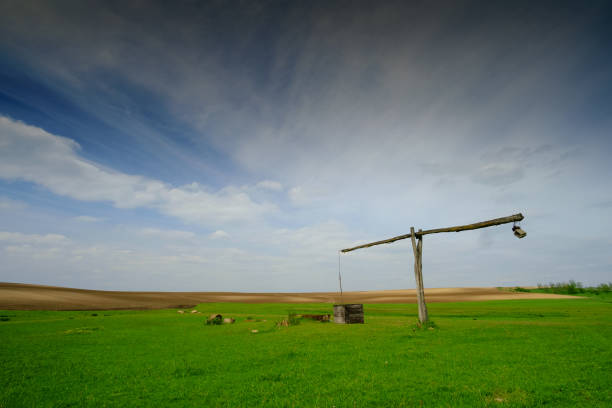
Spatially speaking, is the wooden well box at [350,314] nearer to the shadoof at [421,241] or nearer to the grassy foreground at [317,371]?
the shadoof at [421,241]

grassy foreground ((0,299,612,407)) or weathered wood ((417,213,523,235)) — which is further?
weathered wood ((417,213,523,235))

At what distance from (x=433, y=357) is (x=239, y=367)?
5309mm

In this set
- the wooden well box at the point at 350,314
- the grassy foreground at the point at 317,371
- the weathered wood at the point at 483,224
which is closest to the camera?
the grassy foreground at the point at 317,371

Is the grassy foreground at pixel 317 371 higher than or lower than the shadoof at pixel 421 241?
lower

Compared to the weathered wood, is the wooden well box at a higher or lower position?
lower

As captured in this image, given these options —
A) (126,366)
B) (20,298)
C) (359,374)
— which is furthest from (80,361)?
(20,298)

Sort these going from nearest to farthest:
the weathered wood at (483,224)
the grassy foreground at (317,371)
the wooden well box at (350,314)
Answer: the grassy foreground at (317,371) < the weathered wood at (483,224) < the wooden well box at (350,314)

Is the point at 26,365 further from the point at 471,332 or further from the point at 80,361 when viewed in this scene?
the point at 471,332

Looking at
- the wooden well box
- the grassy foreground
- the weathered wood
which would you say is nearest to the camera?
the grassy foreground

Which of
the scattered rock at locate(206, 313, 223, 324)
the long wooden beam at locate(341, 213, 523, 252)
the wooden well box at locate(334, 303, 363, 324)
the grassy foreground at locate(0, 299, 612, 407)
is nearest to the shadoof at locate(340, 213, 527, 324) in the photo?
the long wooden beam at locate(341, 213, 523, 252)

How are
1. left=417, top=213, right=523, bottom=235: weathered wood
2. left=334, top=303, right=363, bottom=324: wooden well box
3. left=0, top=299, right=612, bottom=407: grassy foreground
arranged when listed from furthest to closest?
left=334, top=303, right=363, bottom=324: wooden well box < left=417, top=213, right=523, bottom=235: weathered wood < left=0, top=299, right=612, bottom=407: grassy foreground

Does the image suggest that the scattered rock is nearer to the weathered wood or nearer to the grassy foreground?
the grassy foreground

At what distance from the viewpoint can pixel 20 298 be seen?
1417 inches

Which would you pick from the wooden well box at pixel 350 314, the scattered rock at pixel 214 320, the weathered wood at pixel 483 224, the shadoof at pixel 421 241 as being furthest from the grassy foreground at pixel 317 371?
the wooden well box at pixel 350 314
